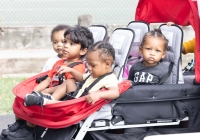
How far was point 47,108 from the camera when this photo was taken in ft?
13.3

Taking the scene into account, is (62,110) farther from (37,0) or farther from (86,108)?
(37,0)

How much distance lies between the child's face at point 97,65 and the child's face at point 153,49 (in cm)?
40

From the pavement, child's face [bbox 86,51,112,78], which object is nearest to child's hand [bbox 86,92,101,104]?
child's face [bbox 86,51,112,78]

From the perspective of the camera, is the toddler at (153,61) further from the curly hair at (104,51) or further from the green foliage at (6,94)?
the green foliage at (6,94)

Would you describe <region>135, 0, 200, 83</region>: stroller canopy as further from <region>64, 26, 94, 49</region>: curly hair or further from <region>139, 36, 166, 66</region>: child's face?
<region>64, 26, 94, 49</region>: curly hair

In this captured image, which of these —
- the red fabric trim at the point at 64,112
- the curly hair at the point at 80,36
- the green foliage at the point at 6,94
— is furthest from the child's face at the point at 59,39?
the green foliage at the point at 6,94

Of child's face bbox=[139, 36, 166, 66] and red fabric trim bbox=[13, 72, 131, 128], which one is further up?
child's face bbox=[139, 36, 166, 66]

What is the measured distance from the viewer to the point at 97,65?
422cm

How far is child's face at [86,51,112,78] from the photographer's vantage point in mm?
4203

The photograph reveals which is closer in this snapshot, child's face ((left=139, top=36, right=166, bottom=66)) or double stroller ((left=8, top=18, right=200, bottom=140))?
double stroller ((left=8, top=18, right=200, bottom=140))

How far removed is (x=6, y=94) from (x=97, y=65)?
328 cm

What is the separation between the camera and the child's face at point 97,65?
420 cm

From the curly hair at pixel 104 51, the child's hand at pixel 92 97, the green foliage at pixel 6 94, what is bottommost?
the green foliage at pixel 6 94

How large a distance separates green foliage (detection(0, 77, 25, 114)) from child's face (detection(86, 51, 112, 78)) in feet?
8.81
